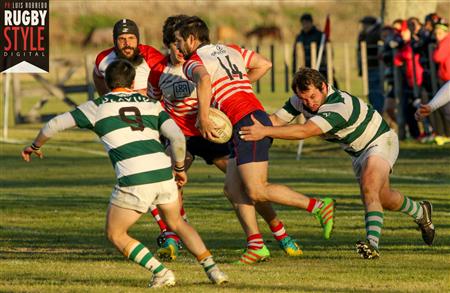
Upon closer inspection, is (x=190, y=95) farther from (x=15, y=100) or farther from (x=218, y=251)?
(x=15, y=100)

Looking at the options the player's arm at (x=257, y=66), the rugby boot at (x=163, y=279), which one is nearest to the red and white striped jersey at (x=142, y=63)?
the player's arm at (x=257, y=66)

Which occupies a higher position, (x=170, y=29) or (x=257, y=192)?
(x=170, y=29)

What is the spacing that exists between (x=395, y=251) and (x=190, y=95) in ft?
7.41

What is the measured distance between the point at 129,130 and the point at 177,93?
255 cm

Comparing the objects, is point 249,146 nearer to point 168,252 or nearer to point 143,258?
point 168,252

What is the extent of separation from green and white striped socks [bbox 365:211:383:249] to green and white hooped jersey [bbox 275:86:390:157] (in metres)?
0.60

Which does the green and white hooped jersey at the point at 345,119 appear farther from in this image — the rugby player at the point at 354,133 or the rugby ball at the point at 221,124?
the rugby ball at the point at 221,124

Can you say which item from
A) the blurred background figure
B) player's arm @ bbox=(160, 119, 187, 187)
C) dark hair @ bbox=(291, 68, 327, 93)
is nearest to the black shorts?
dark hair @ bbox=(291, 68, 327, 93)

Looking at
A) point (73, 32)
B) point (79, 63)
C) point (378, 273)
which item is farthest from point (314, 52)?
point (73, 32)

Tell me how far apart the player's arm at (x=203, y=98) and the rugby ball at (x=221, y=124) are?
6 cm

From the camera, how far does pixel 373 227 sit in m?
12.1

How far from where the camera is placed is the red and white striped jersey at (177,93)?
12.9 meters

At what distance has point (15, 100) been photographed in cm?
3775

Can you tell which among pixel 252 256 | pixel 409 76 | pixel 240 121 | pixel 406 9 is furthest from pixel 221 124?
pixel 406 9
